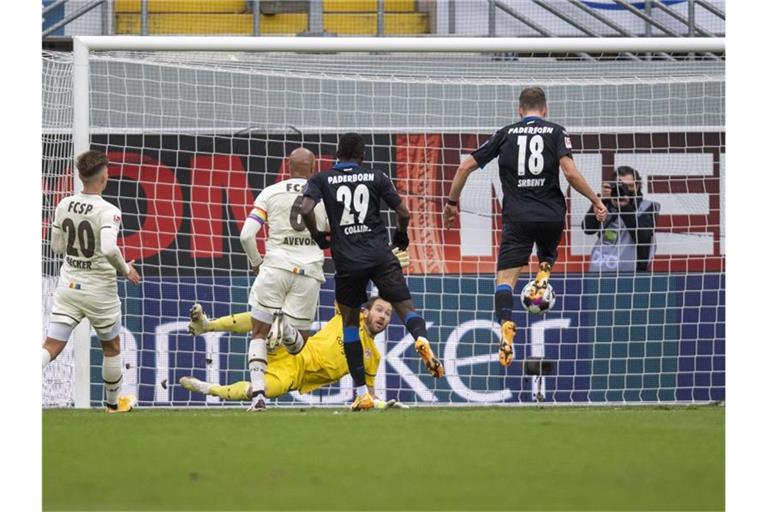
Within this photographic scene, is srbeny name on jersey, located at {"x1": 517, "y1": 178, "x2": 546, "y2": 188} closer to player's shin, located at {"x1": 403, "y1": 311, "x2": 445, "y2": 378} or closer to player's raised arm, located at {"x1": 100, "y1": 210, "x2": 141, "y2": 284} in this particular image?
player's shin, located at {"x1": 403, "y1": 311, "x2": 445, "y2": 378}

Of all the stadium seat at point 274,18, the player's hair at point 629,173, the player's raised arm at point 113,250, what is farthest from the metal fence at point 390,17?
the player's raised arm at point 113,250

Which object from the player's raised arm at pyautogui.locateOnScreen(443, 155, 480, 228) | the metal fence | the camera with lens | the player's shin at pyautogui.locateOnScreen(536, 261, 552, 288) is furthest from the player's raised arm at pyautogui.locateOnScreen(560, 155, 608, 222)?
the metal fence

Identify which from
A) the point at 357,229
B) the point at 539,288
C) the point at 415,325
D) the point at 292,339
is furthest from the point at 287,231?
the point at 539,288

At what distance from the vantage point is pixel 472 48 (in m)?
11.2

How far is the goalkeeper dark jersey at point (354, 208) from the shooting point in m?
9.06

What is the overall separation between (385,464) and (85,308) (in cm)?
389

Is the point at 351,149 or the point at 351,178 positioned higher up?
the point at 351,149

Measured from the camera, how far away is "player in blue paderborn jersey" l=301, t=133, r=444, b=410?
906 cm

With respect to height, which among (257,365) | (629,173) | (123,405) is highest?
(629,173)

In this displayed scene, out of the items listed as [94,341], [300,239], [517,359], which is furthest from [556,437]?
[94,341]

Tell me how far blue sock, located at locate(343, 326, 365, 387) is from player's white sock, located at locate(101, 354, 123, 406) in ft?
5.70

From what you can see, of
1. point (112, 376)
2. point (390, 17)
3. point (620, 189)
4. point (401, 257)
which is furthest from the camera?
point (390, 17)

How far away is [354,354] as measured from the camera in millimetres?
9281

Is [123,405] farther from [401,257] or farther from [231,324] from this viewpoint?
[401,257]
